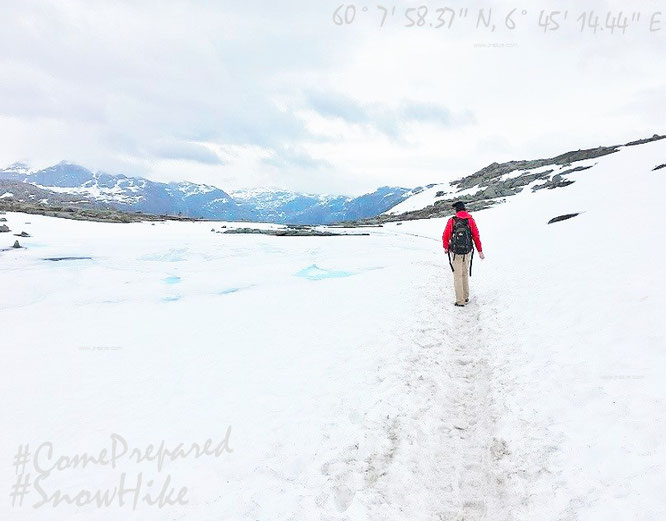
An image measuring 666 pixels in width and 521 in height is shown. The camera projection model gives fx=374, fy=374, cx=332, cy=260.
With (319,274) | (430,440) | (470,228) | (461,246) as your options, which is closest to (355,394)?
(430,440)

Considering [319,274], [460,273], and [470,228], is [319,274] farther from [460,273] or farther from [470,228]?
[470,228]

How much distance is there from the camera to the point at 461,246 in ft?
46.2

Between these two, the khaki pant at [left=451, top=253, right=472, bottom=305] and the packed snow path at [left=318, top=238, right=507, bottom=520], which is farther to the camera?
the khaki pant at [left=451, top=253, right=472, bottom=305]

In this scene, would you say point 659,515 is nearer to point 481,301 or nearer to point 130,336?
point 481,301

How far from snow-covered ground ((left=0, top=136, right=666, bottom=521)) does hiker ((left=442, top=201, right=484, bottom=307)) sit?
792 millimetres

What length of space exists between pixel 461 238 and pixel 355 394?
27.7ft

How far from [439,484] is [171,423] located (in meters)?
4.82

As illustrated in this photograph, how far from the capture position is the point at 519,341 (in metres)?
9.99

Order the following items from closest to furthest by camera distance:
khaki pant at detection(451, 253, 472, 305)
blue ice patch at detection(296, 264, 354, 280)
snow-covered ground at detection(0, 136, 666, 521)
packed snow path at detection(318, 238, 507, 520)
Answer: snow-covered ground at detection(0, 136, 666, 521), packed snow path at detection(318, 238, 507, 520), khaki pant at detection(451, 253, 472, 305), blue ice patch at detection(296, 264, 354, 280)

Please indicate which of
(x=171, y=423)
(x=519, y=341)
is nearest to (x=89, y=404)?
(x=171, y=423)

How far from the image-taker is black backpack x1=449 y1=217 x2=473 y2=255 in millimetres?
14062

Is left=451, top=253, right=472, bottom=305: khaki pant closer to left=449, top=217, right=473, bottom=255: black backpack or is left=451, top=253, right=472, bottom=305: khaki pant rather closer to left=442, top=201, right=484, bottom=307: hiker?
left=442, top=201, right=484, bottom=307: hiker

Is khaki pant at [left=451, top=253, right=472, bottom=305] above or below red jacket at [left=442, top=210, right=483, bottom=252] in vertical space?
below

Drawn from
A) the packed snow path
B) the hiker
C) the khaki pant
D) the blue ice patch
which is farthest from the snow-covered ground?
the blue ice patch
